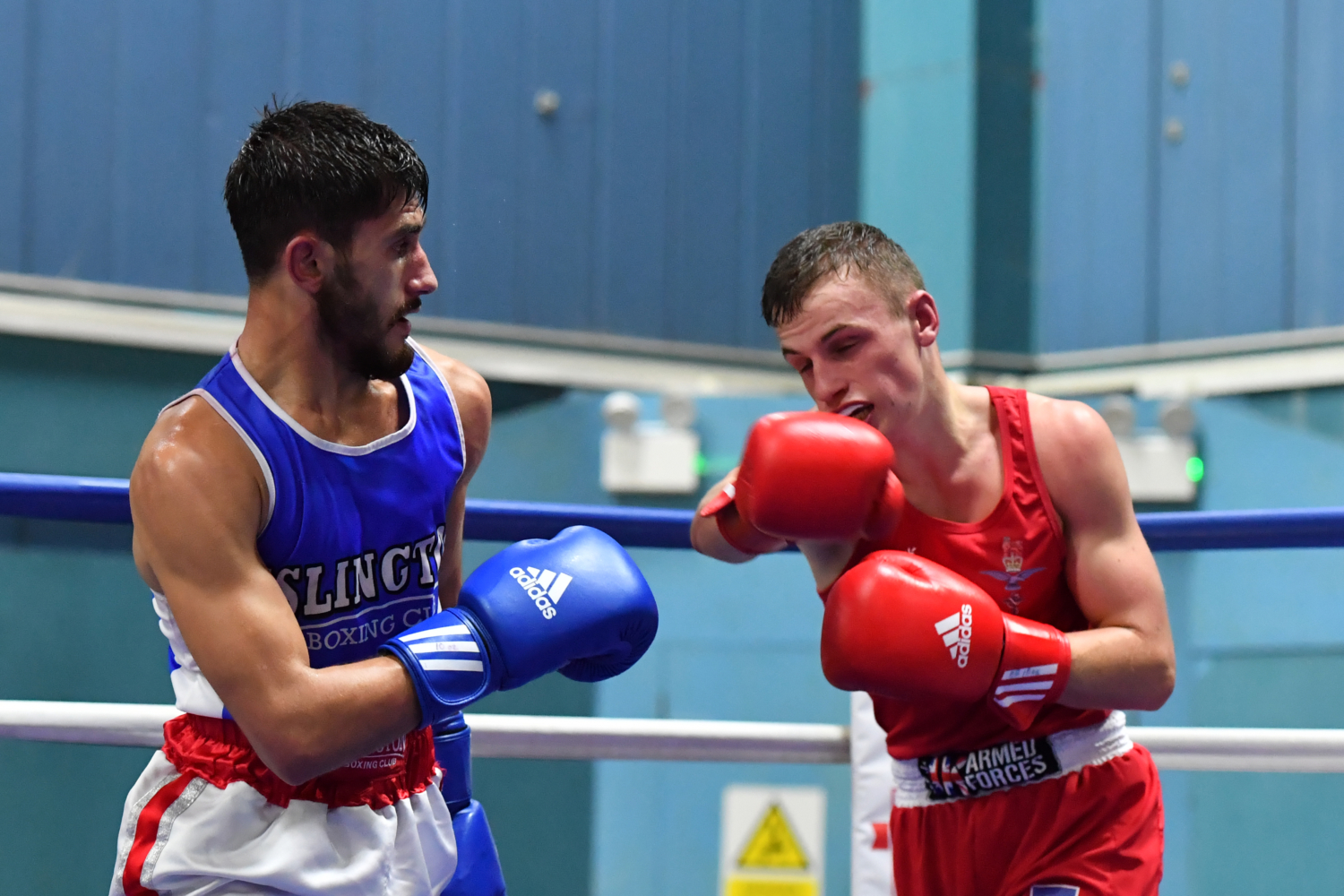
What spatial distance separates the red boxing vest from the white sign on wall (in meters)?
2.11

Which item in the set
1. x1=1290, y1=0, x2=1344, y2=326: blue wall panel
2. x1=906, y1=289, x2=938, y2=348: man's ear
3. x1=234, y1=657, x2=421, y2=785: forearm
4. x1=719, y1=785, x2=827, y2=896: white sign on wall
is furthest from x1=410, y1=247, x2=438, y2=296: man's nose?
x1=1290, y1=0, x2=1344, y2=326: blue wall panel

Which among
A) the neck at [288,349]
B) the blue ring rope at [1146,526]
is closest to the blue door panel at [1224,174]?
the blue ring rope at [1146,526]

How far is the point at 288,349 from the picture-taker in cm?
133

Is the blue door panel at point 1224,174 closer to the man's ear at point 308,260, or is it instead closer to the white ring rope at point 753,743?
the white ring rope at point 753,743

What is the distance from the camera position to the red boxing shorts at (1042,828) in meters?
1.49

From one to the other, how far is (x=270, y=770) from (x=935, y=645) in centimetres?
68

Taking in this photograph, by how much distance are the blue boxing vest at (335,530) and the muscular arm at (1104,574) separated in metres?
0.72

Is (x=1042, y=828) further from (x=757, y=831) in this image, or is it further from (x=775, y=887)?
(x=775, y=887)

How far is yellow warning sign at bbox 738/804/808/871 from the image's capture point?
287 cm

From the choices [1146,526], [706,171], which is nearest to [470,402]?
[1146,526]

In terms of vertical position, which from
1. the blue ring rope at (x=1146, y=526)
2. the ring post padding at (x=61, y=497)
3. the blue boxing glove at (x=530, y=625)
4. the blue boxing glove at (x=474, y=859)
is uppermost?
the ring post padding at (x=61, y=497)

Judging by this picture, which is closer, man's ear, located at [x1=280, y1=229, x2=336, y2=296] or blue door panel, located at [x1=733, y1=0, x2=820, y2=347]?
man's ear, located at [x1=280, y1=229, x2=336, y2=296]

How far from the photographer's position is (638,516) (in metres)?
1.76

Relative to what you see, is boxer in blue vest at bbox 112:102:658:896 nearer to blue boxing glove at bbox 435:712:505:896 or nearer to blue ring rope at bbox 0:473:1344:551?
blue boxing glove at bbox 435:712:505:896
